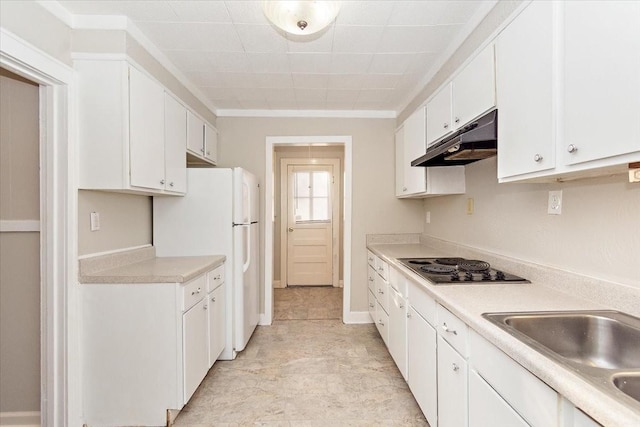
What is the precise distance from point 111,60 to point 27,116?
0.59 meters

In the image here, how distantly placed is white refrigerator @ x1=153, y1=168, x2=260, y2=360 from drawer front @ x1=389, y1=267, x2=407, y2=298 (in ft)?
4.13

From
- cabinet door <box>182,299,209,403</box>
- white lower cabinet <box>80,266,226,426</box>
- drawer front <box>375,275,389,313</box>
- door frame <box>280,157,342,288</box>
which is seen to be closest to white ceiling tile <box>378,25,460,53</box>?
drawer front <box>375,275,389,313</box>

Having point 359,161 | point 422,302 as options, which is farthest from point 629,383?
point 359,161

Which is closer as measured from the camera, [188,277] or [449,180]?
[188,277]

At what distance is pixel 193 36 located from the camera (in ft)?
6.74

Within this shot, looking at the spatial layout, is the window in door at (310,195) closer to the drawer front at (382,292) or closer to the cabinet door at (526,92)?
the drawer front at (382,292)

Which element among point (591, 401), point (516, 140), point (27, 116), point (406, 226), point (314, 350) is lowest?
point (314, 350)

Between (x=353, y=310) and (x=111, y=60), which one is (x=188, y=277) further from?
A: (x=353, y=310)

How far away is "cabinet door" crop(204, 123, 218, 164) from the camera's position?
10.2ft

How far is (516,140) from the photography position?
135 centimetres

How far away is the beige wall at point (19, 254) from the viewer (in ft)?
6.02

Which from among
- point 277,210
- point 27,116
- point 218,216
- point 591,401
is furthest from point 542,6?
Answer: point 277,210

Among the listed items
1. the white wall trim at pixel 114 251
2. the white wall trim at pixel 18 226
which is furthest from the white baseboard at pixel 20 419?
the white wall trim at pixel 18 226

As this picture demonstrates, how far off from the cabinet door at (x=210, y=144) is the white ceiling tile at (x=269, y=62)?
0.91 m
